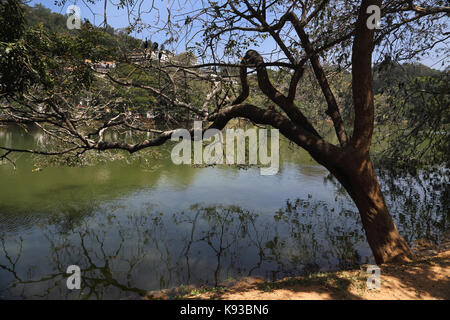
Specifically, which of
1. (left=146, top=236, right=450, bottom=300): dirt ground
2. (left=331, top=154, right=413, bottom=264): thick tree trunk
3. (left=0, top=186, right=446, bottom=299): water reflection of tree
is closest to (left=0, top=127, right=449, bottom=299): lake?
(left=0, top=186, right=446, bottom=299): water reflection of tree

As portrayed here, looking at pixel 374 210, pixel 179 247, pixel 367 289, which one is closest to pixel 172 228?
pixel 179 247

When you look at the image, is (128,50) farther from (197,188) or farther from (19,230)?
(197,188)

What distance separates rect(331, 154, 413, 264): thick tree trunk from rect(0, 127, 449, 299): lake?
1127 millimetres

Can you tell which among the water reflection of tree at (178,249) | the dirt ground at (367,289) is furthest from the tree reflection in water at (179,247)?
the dirt ground at (367,289)

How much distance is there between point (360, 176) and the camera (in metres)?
3.93

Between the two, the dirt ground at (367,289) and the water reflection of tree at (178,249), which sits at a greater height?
the dirt ground at (367,289)

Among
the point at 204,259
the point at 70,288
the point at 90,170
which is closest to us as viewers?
the point at 70,288

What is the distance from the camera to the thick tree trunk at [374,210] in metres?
3.93

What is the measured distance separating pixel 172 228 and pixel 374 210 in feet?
14.6

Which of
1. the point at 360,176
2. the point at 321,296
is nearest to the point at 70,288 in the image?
the point at 321,296

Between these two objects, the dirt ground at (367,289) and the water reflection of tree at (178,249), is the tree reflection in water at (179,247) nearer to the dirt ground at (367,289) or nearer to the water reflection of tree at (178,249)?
the water reflection of tree at (178,249)

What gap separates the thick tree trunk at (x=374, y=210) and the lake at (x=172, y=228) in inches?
44.4

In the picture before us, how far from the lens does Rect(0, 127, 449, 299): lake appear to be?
15.9 feet
